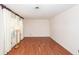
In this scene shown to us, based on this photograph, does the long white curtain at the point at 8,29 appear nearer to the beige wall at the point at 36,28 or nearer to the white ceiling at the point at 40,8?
the white ceiling at the point at 40,8

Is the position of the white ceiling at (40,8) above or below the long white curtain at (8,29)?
above

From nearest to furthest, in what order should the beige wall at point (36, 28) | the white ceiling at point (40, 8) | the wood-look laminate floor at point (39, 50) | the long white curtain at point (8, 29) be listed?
the white ceiling at point (40, 8) → the long white curtain at point (8, 29) → the wood-look laminate floor at point (39, 50) → the beige wall at point (36, 28)

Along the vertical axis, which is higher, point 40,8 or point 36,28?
point 40,8

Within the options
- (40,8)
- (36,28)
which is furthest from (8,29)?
(36,28)

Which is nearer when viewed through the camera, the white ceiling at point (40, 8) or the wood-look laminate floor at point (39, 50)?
the white ceiling at point (40, 8)

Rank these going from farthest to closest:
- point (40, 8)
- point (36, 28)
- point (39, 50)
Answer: point (36, 28) < point (39, 50) < point (40, 8)

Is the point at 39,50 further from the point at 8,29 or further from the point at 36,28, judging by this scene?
the point at 36,28

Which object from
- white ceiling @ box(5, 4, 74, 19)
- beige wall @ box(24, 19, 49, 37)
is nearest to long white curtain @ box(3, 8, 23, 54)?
white ceiling @ box(5, 4, 74, 19)

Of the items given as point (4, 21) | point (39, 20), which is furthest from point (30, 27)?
point (4, 21)

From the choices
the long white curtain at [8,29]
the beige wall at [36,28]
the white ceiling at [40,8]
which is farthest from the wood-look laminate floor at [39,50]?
the beige wall at [36,28]

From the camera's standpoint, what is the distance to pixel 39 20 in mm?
11703

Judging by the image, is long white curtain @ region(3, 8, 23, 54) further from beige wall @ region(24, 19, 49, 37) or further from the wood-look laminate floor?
beige wall @ region(24, 19, 49, 37)
